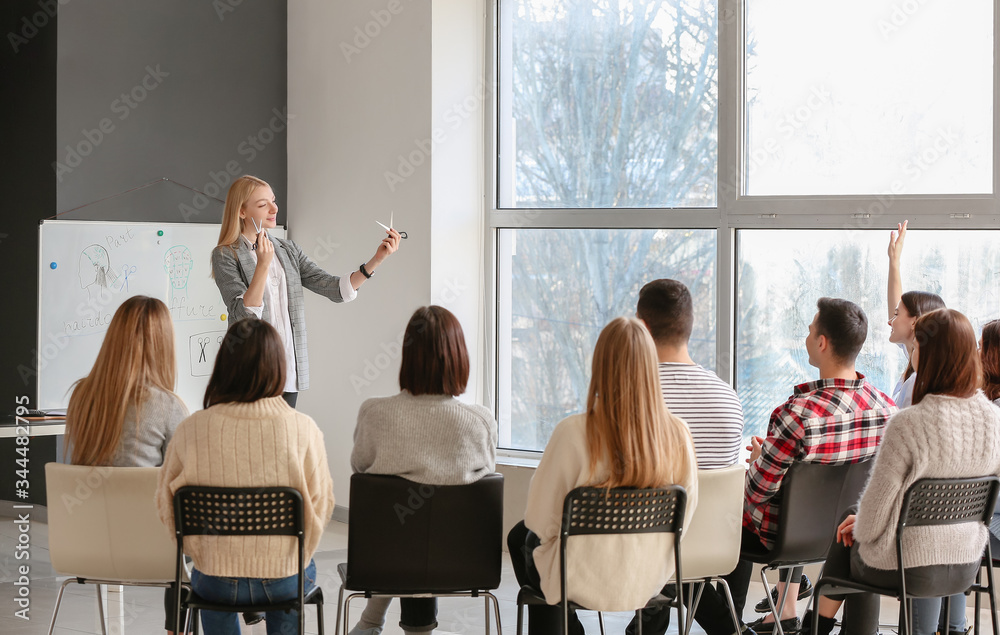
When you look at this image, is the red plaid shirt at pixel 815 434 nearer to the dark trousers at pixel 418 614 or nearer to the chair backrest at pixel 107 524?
the dark trousers at pixel 418 614

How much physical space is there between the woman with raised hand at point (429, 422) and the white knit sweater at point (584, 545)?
0.24 metres

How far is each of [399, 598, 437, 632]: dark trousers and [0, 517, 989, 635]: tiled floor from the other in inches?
30.3

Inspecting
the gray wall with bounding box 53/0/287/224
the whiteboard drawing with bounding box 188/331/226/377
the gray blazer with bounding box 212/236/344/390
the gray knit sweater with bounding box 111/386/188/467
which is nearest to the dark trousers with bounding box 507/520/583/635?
the gray knit sweater with bounding box 111/386/188/467

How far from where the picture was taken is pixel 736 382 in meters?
4.48

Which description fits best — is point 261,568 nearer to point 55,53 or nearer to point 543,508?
point 543,508

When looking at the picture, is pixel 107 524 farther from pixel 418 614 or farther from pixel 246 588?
pixel 418 614

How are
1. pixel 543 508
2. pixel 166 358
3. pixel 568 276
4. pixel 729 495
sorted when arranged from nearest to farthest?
pixel 543 508 → pixel 729 495 → pixel 166 358 → pixel 568 276

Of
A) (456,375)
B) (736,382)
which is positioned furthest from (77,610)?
(736,382)

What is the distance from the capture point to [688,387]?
109 inches

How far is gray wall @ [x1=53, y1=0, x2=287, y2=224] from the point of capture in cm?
465

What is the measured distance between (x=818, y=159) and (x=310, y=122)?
8.86 ft

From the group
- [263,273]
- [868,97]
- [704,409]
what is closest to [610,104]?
[868,97]

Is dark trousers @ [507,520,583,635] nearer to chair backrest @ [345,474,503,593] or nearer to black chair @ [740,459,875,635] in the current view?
chair backrest @ [345,474,503,593]

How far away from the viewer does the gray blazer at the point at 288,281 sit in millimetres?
3570
